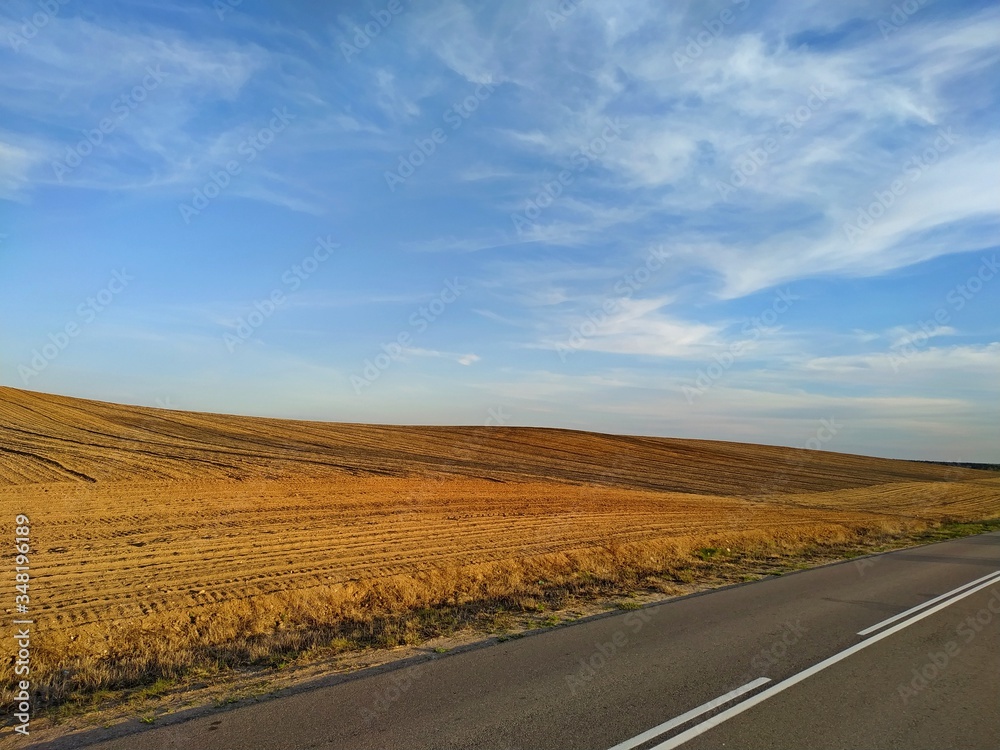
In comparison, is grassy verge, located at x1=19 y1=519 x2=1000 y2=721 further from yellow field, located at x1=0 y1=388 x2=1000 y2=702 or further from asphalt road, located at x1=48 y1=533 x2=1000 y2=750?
asphalt road, located at x1=48 y1=533 x2=1000 y2=750

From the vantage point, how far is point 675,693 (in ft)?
A: 21.3

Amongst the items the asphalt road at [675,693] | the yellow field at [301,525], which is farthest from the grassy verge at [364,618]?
the asphalt road at [675,693]

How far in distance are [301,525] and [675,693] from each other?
51.2 ft

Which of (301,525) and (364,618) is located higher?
(364,618)

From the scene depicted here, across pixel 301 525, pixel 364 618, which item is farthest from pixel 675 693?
pixel 301 525

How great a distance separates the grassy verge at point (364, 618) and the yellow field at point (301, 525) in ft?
0.20

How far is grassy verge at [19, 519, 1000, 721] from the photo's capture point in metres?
7.10

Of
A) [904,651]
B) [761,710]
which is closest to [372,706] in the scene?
[761,710]

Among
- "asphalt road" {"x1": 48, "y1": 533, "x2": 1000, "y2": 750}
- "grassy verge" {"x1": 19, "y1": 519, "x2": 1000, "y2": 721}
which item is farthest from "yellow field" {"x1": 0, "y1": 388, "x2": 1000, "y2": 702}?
"asphalt road" {"x1": 48, "y1": 533, "x2": 1000, "y2": 750}

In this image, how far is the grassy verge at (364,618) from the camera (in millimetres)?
7098

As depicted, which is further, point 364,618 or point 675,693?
point 364,618

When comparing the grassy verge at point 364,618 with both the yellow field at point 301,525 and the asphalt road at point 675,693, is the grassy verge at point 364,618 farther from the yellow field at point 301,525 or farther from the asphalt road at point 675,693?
the asphalt road at point 675,693

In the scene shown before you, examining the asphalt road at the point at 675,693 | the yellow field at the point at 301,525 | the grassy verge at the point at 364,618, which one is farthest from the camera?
the yellow field at the point at 301,525

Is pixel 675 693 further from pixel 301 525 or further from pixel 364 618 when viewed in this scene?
pixel 301 525
